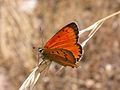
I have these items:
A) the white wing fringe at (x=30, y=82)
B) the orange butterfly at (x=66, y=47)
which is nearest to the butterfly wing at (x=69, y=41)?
the orange butterfly at (x=66, y=47)

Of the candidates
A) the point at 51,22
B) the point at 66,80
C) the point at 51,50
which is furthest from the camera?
the point at 51,22

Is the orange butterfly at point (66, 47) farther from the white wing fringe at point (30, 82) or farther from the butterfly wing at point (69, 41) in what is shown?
the white wing fringe at point (30, 82)

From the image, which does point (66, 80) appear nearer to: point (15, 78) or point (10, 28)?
point (15, 78)

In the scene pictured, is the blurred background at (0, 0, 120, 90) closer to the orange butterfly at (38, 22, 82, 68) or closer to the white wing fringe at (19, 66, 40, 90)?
the orange butterfly at (38, 22, 82, 68)

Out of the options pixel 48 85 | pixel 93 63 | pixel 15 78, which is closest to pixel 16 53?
pixel 15 78

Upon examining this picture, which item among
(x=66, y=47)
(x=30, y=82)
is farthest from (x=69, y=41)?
(x=30, y=82)

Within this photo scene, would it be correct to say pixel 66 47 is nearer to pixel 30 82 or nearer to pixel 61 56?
pixel 61 56

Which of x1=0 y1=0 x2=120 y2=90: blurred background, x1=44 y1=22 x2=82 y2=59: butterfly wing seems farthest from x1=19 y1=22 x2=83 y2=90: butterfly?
x1=0 y1=0 x2=120 y2=90: blurred background
